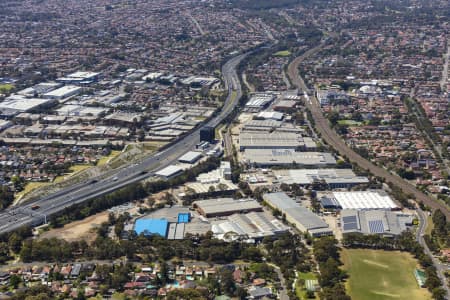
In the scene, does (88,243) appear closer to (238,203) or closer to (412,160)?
(238,203)

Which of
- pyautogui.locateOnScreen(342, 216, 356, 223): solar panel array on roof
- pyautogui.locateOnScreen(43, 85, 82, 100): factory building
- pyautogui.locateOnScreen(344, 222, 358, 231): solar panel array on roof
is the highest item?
pyautogui.locateOnScreen(43, 85, 82, 100): factory building

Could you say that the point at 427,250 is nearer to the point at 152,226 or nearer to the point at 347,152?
the point at 152,226

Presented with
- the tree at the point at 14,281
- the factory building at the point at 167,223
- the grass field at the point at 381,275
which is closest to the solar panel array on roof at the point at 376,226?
the grass field at the point at 381,275

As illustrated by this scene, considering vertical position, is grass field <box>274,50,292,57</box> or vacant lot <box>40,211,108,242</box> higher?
grass field <box>274,50,292,57</box>

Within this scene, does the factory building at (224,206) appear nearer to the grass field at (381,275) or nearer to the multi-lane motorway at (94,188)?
the multi-lane motorway at (94,188)

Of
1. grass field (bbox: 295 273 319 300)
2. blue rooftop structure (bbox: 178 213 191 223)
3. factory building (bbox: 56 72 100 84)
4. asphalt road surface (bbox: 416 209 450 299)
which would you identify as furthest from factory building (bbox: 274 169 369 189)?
factory building (bbox: 56 72 100 84)

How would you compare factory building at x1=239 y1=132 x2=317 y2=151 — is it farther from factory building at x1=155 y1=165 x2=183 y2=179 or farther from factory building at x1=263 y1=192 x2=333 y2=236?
factory building at x1=263 y1=192 x2=333 y2=236
